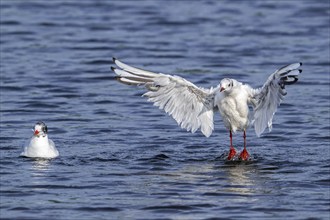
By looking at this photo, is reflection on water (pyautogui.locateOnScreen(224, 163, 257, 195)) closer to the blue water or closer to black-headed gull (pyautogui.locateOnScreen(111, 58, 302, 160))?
the blue water

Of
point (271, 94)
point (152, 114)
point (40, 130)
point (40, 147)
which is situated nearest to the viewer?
point (271, 94)

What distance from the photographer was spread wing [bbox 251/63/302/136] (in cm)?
1487

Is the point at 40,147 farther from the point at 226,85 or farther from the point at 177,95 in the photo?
the point at 226,85

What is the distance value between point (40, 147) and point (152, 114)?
4.21 metres

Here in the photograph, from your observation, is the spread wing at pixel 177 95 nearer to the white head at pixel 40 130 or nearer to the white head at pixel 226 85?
the white head at pixel 226 85

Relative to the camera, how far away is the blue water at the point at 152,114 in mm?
13727

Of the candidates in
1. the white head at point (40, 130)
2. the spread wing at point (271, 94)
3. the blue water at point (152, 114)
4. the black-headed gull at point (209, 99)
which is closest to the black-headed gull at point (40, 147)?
the white head at point (40, 130)

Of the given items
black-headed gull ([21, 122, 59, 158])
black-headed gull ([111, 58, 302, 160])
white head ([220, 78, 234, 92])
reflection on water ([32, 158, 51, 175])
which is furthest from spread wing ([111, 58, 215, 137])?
reflection on water ([32, 158, 51, 175])

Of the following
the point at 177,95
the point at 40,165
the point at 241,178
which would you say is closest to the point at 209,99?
the point at 177,95

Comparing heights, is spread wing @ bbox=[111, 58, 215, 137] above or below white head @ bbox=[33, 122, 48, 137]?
above

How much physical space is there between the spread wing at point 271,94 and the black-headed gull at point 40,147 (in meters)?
2.91

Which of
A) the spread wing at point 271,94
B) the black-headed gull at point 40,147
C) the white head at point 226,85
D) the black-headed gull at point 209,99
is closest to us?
the spread wing at point 271,94

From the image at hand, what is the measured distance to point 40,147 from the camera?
52.3 feet

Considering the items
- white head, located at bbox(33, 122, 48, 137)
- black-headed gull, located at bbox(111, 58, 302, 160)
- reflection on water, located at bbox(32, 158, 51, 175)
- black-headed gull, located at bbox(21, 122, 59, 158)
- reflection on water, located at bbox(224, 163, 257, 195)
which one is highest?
black-headed gull, located at bbox(111, 58, 302, 160)
